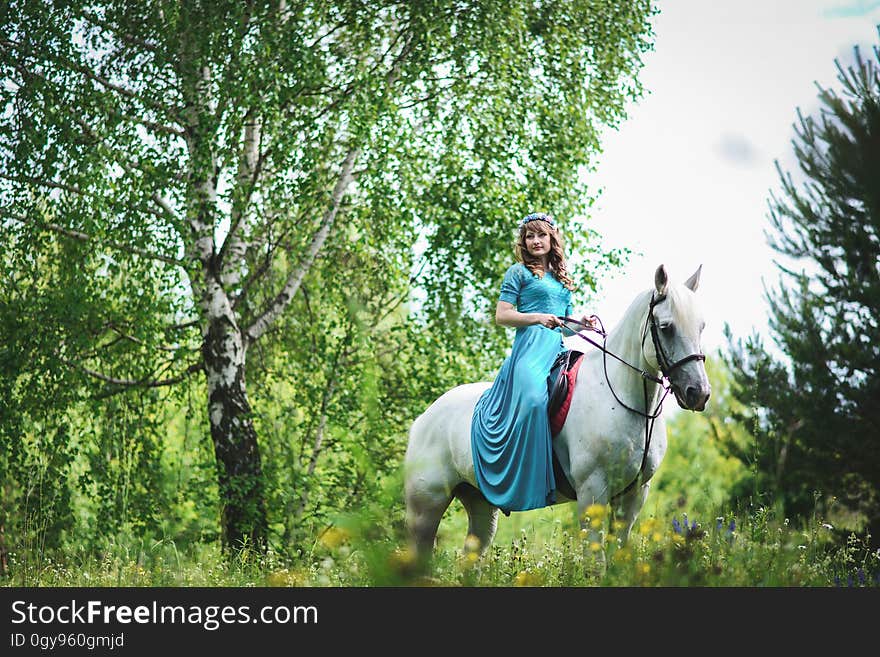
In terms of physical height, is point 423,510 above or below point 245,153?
below

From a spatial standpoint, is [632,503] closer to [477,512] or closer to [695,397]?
[695,397]

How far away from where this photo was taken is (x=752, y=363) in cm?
1357

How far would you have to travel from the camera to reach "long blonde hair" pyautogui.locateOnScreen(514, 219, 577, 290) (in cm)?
621

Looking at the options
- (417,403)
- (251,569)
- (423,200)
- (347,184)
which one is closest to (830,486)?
(417,403)

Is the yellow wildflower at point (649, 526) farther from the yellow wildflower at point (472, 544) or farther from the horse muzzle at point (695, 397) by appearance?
the yellow wildflower at point (472, 544)

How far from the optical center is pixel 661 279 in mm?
5207

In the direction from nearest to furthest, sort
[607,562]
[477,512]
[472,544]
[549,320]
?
[607,562], [549,320], [472,544], [477,512]

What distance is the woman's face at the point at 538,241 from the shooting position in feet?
20.3

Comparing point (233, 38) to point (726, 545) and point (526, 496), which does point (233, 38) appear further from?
point (726, 545)

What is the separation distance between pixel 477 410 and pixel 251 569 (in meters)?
2.97

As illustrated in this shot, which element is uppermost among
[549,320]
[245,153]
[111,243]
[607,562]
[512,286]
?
[245,153]

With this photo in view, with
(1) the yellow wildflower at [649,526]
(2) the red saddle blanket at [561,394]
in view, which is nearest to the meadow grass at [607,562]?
(1) the yellow wildflower at [649,526]

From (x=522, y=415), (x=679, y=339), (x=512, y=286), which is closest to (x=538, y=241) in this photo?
(x=512, y=286)

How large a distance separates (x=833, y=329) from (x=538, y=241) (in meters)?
8.69
